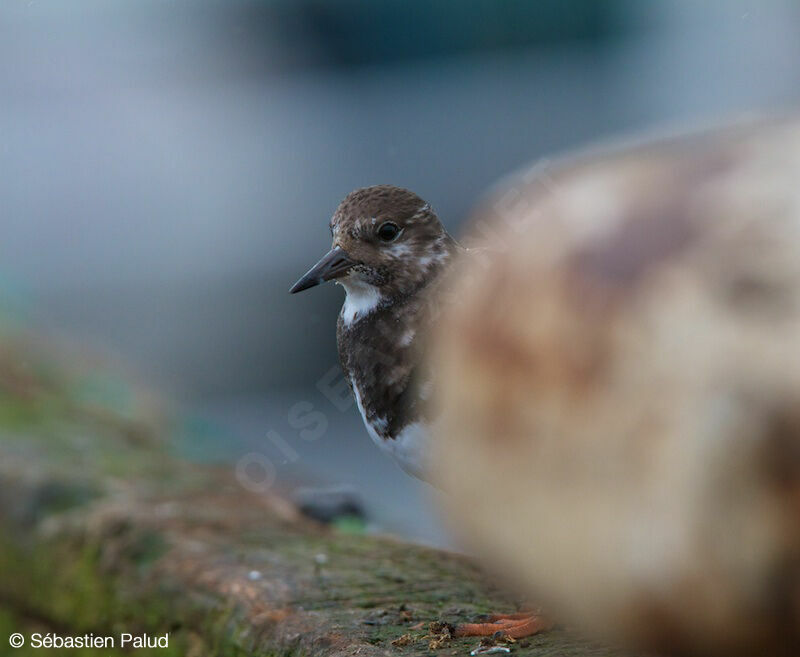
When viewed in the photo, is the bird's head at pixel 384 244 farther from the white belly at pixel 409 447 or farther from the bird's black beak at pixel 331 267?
the white belly at pixel 409 447

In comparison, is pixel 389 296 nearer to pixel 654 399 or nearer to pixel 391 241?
pixel 391 241

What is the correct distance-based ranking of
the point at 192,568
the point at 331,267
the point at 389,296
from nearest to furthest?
the point at 331,267 → the point at 389,296 → the point at 192,568

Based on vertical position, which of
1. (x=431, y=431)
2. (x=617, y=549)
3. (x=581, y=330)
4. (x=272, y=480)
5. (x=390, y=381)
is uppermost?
(x=272, y=480)

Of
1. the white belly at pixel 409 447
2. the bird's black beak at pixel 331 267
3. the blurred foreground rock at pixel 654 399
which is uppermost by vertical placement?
the bird's black beak at pixel 331 267

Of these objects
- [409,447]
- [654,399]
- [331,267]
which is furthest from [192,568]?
[654,399]

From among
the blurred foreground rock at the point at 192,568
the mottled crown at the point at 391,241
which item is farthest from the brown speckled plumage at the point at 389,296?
the blurred foreground rock at the point at 192,568

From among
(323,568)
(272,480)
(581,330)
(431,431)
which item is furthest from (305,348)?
(581,330)

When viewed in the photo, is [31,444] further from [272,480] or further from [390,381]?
[390,381]
